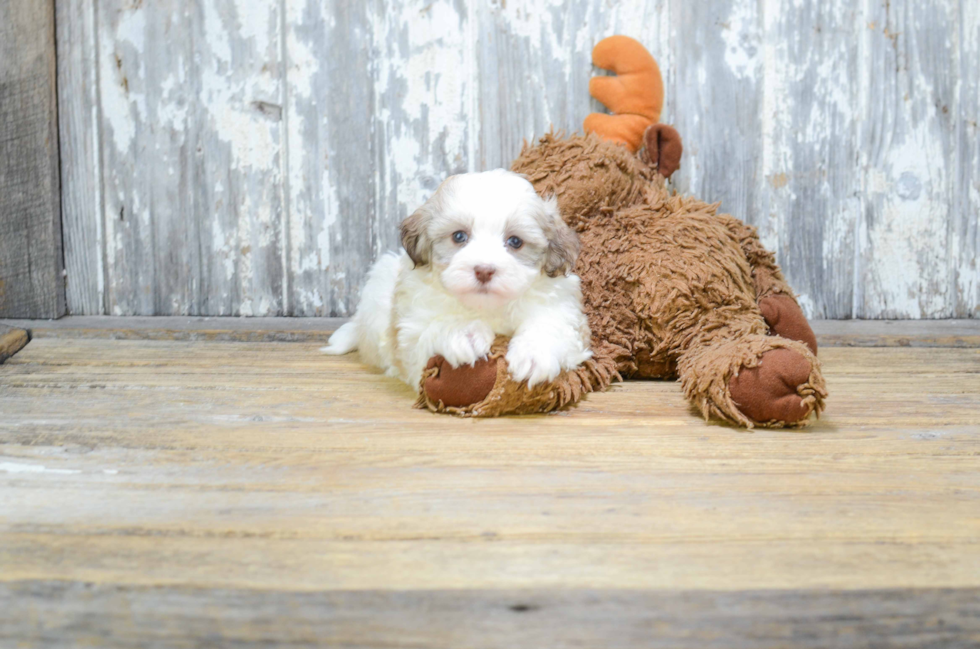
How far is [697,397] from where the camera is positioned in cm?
145

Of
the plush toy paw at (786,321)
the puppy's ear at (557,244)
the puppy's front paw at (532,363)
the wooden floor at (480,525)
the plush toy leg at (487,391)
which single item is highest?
the puppy's ear at (557,244)

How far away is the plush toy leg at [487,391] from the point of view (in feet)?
4.72

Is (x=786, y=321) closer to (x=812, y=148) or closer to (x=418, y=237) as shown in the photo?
(x=812, y=148)

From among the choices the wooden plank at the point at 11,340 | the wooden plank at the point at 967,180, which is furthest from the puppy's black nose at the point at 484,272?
the wooden plank at the point at 967,180

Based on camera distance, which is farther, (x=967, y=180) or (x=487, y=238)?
(x=967, y=180)

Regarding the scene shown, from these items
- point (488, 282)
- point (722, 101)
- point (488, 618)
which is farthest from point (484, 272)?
point (722, 101)

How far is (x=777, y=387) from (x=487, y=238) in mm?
567

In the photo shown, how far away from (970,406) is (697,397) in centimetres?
54

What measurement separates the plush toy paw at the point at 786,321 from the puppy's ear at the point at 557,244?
1.68 feet

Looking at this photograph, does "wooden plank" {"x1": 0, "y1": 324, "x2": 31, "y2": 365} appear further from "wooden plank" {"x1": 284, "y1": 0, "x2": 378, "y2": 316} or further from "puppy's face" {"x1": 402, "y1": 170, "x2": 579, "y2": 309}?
"puppy's face" {"x1": 402, "y1": 170, "x2": 579, "y2": 309}

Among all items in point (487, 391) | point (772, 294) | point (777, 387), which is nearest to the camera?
point (777, 387)

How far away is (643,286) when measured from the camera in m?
1.66

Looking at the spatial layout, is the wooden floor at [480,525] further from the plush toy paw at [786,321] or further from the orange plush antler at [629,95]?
the orange plush antler at [629,95]

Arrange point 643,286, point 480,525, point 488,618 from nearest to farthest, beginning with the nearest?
point 488,618 → point 480,525 → point 643,286
